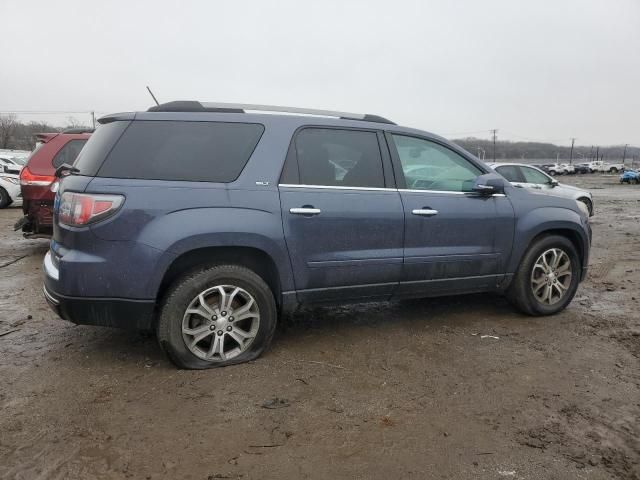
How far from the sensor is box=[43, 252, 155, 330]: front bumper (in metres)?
3.20

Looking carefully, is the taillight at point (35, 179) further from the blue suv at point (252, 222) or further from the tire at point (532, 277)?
the tire at point (532, 277)

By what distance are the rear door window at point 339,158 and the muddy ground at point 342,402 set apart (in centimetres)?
132

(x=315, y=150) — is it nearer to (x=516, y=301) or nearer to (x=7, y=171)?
(x=516, y=301)

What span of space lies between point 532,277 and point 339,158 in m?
2.20

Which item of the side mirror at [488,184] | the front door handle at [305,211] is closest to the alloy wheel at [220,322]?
the front door handle at [305,211]

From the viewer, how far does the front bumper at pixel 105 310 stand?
3.20 metres

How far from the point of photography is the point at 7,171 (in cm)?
1670

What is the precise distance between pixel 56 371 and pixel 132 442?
120 cm

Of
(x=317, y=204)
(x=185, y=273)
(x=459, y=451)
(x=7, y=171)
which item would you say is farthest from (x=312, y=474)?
(x=7, y=171)

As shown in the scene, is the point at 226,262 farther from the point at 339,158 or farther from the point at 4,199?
the point at 4,199

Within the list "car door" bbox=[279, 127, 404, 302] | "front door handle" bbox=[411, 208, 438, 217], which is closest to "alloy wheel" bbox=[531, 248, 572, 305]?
"front door handle" bbox=[411, 208, 438, 217]

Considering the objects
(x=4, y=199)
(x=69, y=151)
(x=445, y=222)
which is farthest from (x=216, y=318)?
(x=4, y=199)

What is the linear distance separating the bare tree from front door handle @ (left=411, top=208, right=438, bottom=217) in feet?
235

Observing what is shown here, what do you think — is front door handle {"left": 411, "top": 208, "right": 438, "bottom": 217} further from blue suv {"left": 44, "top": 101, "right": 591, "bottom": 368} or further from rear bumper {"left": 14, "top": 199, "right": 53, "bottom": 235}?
rear bumper {"left": 14, "top": 199, "right": 53, "bottom": 235}
